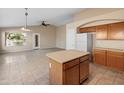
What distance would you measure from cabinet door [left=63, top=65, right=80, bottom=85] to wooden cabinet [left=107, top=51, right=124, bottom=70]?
244 centimetres

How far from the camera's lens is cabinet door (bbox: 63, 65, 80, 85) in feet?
7.37

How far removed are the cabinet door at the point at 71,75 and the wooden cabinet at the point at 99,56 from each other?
8.43 feet

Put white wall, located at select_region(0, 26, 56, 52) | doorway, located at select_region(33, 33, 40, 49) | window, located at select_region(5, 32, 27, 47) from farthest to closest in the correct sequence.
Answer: doorway, located at select_region(33, 33, 40, 49), window, located at select_region(5, 32, 27, 47), white wall, located at select_region(0, 26, 56, 52)

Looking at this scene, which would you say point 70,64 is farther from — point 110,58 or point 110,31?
point 110,31

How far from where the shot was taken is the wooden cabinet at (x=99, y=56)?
4.72 metres

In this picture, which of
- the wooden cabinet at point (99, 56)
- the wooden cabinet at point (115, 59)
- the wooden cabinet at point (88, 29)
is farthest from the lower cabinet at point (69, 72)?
the wooden cabinet at point (88, 29)

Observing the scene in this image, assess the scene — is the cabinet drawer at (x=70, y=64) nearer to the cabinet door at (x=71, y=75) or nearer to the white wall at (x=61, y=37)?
the cabinet door at (x=71, y=75)

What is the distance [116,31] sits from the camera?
14.3 ft

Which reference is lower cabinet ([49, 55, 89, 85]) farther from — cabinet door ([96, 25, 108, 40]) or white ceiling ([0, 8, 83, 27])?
white ceiling ([0, 8, 83, 27])

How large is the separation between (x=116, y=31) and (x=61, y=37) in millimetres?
7600

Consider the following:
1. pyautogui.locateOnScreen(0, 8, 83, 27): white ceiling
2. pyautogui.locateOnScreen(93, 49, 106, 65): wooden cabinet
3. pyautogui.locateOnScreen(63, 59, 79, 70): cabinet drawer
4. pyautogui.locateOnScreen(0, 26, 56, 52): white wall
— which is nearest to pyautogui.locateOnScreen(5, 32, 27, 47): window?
pyautogui.locateOnScreen(0, 26, 56, 52): white wall

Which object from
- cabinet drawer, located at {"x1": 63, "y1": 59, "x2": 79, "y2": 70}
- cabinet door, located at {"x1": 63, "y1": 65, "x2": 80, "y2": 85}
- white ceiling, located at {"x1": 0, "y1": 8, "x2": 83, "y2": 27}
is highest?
white ceiling, located at {"x1": 0, "y1": 8, "x2": 83, "y2": 27}
